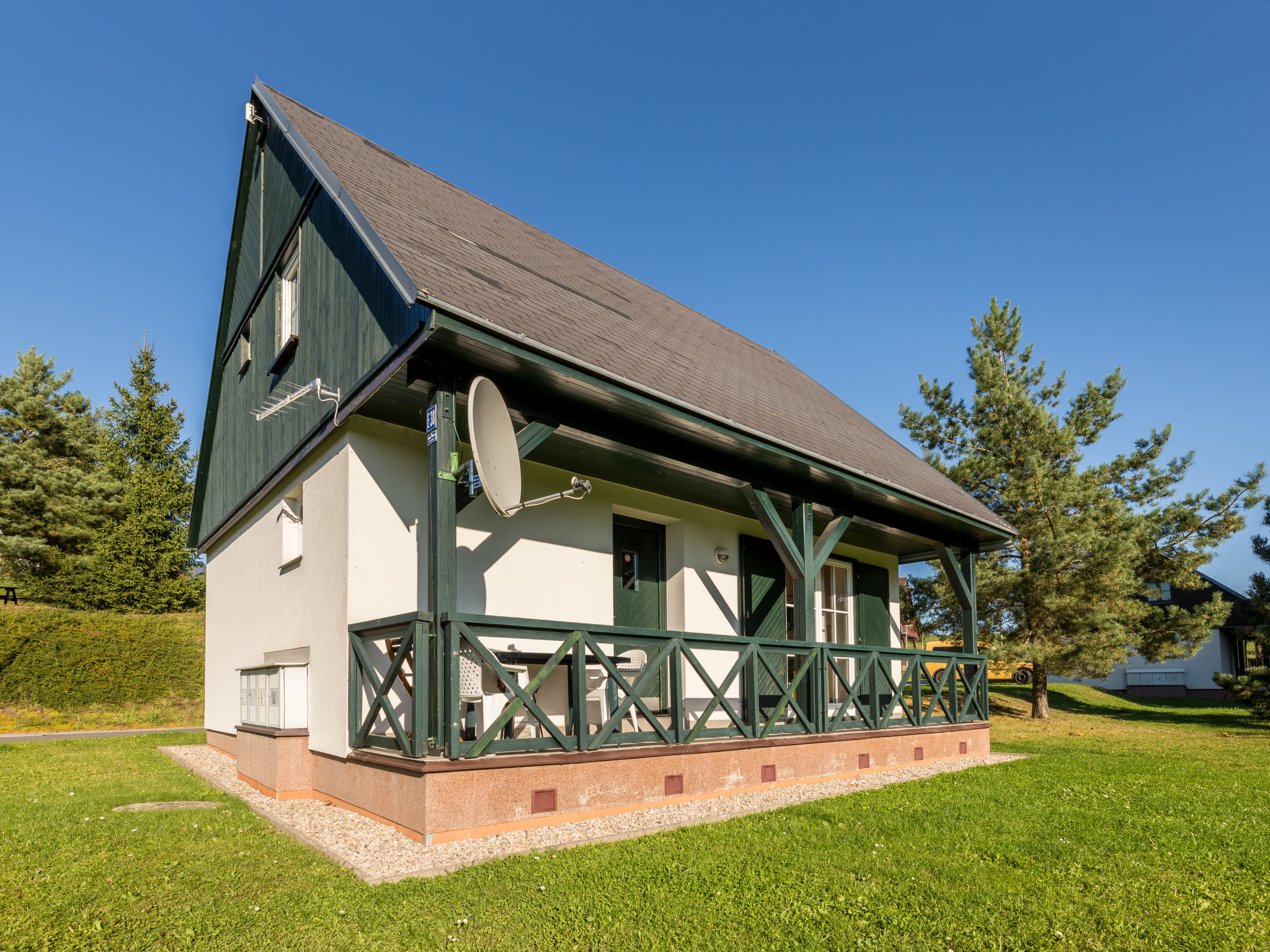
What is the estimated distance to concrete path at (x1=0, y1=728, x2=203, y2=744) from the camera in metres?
11.6

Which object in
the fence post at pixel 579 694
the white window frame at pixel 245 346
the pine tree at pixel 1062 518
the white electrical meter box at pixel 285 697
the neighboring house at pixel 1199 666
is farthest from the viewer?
the neighboring house at pixel 1199 666

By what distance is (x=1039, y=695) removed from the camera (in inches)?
650

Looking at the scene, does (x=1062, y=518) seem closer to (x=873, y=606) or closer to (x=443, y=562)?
(x=873, y=606)

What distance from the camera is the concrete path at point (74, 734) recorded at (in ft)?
38.2

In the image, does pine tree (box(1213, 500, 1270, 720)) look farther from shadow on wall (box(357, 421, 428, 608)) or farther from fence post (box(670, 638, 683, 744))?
shadow on wall (box(357, 421, 428, 608))

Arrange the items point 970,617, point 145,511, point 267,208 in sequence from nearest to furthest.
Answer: point 267,208, point 970,617, point 145,511

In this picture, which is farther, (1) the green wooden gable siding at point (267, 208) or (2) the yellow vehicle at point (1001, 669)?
(2) the yellow vehicle at point (1001, 669)

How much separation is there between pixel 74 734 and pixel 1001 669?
16724mm

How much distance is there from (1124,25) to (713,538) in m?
7.25

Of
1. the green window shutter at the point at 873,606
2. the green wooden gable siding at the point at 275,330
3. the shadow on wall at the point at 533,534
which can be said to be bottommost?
the green window shutter at the point at 873,606


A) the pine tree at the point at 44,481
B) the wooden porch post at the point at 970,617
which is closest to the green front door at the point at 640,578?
the wooden porch post at the point at 970,617

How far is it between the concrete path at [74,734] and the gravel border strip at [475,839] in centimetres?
604

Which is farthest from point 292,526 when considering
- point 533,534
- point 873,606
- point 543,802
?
point 873,606

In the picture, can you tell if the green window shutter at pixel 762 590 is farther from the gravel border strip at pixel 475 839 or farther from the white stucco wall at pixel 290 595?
the white stucco wall at pixel 290 595
